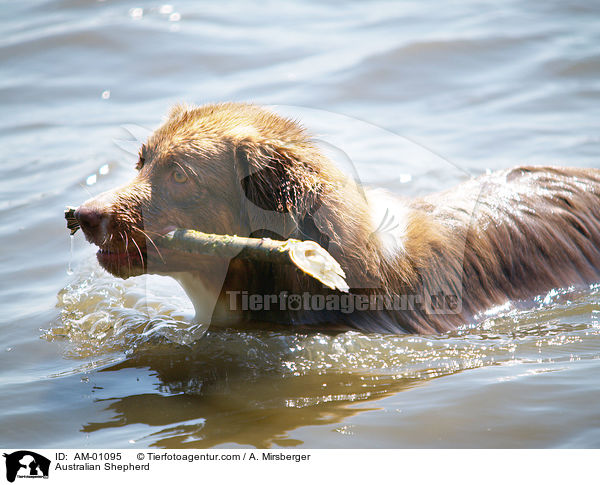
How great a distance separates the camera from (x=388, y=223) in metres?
4.89

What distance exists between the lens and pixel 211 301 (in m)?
4.97

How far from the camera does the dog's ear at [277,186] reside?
448cm

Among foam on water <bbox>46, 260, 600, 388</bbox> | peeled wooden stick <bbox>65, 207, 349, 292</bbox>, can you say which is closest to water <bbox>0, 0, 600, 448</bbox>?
foam on water <bbox>46, 260, 600, 388</bbox>

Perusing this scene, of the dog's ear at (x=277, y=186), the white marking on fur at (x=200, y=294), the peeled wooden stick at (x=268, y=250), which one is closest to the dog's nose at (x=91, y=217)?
the peeled wooden stick at (x=268, y=250)

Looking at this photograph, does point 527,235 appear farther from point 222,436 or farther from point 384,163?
point 384,163

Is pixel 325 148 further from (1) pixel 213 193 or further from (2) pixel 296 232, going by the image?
(1) pixel 213 193

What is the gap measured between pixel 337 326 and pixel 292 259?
1.00 meters

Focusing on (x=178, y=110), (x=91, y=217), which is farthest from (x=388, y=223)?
(x=91, y=217)

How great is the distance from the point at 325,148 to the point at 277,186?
1.67 feet

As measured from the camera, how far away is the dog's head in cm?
449
